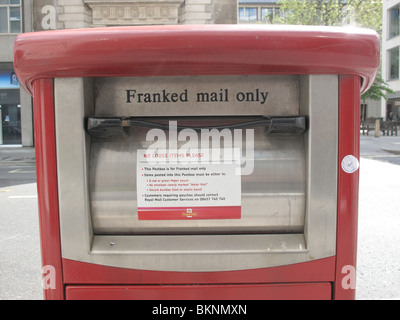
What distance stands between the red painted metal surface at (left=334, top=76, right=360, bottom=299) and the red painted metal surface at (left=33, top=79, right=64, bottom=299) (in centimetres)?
99

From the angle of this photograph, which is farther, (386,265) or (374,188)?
(374,188)

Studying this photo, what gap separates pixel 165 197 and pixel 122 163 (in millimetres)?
202

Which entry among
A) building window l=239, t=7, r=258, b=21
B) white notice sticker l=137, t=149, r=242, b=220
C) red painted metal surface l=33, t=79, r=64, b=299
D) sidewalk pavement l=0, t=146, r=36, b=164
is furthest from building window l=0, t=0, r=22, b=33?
building window l=239, t=7, r=258, b=21

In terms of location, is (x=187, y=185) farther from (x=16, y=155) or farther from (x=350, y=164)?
(x=16, y=155)

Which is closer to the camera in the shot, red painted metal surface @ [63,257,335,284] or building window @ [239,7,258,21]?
red painted metal surface @ [63,257,335,284]

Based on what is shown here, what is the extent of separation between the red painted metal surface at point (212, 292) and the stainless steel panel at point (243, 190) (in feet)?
0.66

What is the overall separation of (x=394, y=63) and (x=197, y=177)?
35.9 meters

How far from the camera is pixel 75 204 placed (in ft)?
4.48

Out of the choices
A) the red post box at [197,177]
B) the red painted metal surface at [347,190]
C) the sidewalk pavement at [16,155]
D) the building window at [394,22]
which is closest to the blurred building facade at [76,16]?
the sidewalk pavement at [16,155]

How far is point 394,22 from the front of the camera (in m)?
31.8

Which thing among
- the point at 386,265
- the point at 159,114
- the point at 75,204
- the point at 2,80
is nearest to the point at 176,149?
the point at 159,114

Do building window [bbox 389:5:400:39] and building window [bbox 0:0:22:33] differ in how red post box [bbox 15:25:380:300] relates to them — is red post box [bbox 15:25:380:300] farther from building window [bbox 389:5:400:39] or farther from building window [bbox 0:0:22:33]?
building window [bbox 389:5:400:39]

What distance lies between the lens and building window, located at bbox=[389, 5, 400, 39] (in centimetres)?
3145

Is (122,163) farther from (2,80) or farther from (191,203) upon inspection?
(2,80)
